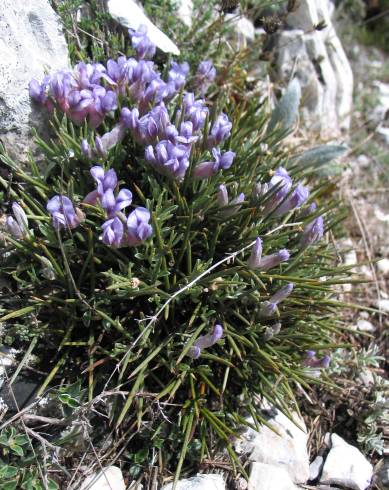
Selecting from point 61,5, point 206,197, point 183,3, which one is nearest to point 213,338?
point 206,197

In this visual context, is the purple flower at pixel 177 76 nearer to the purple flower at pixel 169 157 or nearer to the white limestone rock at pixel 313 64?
the purple flower at pixel 169 157

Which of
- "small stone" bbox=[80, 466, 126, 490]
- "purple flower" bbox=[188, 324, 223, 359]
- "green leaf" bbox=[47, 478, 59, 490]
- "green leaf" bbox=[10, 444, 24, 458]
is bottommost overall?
"small stone" bbox=[80, 466, 126, 490]

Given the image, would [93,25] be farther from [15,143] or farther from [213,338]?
[213,338]

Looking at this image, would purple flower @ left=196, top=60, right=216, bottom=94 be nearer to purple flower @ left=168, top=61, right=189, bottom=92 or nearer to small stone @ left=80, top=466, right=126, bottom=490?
purple flower @ left=168, top=61, right=189, bottom=92

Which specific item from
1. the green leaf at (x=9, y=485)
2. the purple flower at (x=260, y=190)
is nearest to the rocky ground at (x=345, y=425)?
the green leaf at (x=9, y=485)

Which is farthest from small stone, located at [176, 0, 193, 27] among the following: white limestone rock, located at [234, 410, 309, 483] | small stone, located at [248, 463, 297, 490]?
small stone, located at [248, 463, 297, 490]

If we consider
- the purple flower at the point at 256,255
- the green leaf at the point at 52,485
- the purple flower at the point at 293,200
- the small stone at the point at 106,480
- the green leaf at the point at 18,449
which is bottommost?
the small stone at the point at 106,480
